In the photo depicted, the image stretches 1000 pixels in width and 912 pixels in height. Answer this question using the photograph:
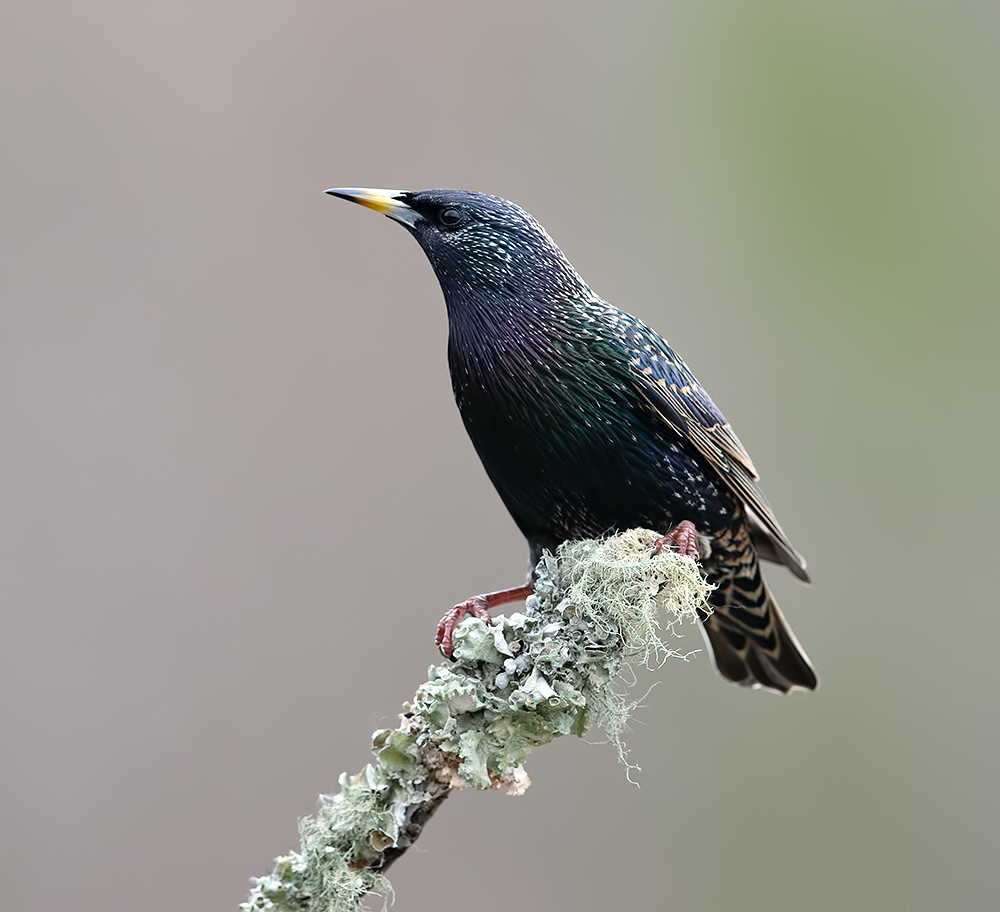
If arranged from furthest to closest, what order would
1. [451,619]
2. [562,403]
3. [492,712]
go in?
[451,619] → [562,403] → [492,712]

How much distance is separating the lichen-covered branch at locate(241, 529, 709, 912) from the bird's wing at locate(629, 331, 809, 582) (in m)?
0.47

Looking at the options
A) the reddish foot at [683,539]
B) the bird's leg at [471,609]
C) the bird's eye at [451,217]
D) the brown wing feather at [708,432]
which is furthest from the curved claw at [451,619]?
the bird's eye at [451,217]

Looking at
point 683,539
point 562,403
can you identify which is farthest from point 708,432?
point 562,403

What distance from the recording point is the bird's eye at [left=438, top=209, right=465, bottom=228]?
8.20 feet

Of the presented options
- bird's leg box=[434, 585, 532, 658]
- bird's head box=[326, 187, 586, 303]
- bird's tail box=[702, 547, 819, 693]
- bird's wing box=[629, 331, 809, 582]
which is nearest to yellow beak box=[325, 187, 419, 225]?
bird's head box=[326, 187, 586, 303]

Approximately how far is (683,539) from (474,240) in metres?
0.89

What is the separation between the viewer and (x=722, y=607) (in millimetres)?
2762

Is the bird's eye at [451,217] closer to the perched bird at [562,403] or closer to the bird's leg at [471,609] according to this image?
the perched bird at [562,403]

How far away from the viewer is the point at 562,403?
2.32 m

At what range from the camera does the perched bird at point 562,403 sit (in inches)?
91.7

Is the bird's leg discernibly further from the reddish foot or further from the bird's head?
the bird's head

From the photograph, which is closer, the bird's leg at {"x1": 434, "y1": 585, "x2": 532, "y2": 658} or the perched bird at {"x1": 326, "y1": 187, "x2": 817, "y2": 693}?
the perched bird at {"x1": 326, "y1": 187, "x2": 817, "y2": 693}

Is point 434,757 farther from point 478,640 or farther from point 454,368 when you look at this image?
point 454,368

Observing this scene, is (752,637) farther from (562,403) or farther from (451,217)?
(451,217)
